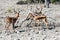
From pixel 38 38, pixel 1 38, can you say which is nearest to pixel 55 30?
pixel 38 38

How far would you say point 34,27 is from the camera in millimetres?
10664

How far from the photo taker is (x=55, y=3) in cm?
1997

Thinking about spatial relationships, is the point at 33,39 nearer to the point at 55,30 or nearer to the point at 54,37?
the point at 54,37

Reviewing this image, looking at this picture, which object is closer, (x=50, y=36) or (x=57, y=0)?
(x=50, y=36)

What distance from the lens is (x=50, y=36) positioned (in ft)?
30.5

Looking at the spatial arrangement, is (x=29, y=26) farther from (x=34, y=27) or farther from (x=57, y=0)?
(x=57, y=0)

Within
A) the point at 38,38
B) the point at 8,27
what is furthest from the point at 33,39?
the point at 8,27

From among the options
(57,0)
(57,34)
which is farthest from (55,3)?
(57,34)

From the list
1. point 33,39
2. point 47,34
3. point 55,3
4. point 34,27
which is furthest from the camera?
point 55,3

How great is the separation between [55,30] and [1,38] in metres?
2.29

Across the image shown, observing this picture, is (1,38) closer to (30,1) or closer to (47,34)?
(47,34)

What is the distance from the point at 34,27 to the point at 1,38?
1.91m

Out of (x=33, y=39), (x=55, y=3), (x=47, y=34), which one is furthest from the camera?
(x=55, y=3)

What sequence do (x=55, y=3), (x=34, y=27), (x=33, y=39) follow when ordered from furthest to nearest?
(x=55, y=3)
(x=34, y=27)
(x=33, y=39)
